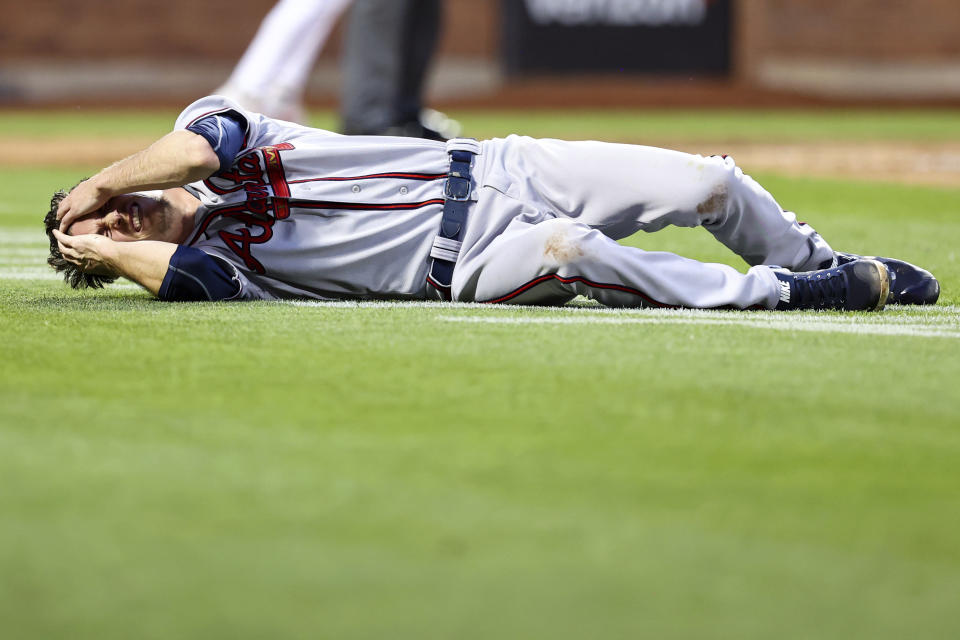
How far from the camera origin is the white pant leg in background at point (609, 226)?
128 inches

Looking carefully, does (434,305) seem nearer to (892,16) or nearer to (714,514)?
(714,514)

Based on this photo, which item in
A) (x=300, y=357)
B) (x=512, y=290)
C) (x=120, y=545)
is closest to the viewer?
(x=120, y=545)

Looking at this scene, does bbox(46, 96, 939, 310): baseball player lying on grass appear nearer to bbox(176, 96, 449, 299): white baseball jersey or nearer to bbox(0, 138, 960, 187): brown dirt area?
bbox(176, 96, 449, 299): white baseball jersey

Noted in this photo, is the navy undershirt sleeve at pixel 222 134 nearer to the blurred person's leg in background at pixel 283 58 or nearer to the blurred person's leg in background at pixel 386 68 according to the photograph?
the blurred person's leg in background at pixel 283 58

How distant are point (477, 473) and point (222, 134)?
1.56 metres

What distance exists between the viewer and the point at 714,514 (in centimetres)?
182

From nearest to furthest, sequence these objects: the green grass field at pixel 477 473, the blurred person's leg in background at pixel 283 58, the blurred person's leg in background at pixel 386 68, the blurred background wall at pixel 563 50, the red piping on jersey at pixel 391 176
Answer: the green grass field at pixel 477 473, the red piping on jersey at pixel 391 176, the blurred person's leg in background at pixel 283 58, the blurred person's leg in background at pixel 386 68, the blurred background wall at pixel 563 50

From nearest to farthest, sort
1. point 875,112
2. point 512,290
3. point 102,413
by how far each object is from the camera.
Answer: point 102,413 → point 512,290 → point 875,112

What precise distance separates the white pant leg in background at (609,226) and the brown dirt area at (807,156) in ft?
16.4

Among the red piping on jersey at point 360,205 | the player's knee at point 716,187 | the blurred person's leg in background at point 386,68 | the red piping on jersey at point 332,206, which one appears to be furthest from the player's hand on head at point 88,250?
the blurred person's leg in background at point 386,68

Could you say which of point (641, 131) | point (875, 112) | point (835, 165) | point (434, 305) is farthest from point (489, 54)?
point (434, 305)

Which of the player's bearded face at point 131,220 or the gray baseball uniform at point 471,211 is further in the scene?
the player's bearded face at point 131,220

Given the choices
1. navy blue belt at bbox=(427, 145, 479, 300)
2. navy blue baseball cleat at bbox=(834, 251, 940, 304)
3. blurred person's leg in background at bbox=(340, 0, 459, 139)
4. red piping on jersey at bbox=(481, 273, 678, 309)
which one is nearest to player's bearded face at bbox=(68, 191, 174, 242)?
navy blue belt at bbox=(427, 145, 479, 300)

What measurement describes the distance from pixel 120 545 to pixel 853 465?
1011 mm
